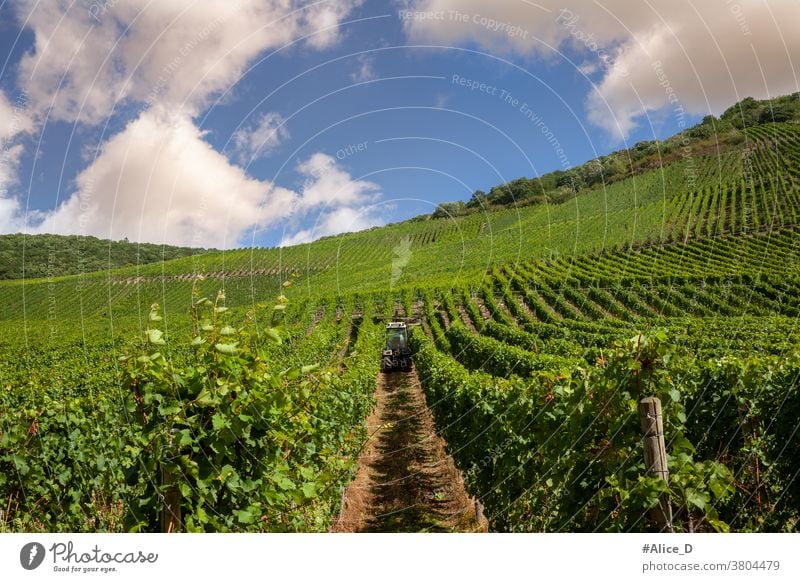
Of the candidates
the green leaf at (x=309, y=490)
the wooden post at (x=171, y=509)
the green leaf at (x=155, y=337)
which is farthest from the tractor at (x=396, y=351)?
the green leaf at (x=155, y=337)

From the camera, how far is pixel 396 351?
3081 cm

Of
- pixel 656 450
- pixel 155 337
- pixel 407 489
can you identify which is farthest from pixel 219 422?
pixel 407 489

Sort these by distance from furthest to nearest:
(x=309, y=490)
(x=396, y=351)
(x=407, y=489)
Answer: (x=396, y=351) < (x=407, y=489) < (x=309, y=490)

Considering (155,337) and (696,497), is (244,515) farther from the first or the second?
(696,497)

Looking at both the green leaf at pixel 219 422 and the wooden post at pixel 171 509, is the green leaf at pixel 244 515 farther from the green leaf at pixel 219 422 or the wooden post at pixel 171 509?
the green leaf at pixel 219 422

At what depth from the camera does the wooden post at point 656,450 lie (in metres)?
3.62

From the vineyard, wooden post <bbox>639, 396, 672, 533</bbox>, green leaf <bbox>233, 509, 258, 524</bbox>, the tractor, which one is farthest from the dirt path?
the tractor

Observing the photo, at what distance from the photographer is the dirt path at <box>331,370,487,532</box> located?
345 inches

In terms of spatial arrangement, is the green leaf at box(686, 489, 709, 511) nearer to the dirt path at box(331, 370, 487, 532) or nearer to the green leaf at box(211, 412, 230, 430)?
the green leaf at box(211, 412, 230, 430)

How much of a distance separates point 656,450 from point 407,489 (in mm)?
7826

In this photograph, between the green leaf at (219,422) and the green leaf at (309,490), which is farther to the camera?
the green leaf at (309,490)

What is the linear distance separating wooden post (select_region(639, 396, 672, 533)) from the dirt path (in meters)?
5.06

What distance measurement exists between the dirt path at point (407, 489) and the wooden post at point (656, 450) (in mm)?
5059
